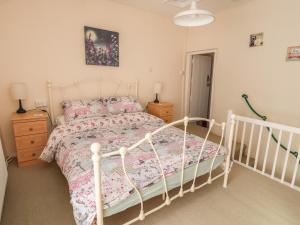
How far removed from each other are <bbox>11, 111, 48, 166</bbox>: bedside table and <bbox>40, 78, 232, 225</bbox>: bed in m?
0.35

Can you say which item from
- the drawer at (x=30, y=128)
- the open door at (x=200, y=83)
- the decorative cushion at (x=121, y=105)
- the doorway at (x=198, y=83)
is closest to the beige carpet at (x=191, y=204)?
the drawer at (x=30, y=128)

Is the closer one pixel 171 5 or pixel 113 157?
pixel 113 157

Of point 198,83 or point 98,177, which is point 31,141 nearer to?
point 98,177

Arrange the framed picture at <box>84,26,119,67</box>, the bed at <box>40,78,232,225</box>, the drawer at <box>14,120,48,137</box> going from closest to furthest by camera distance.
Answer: the bed at <box>40,78,232,225</box> < the drawer at <box>14,120,48,137</box> < the framed picture at <box>84,26,119,67</box>

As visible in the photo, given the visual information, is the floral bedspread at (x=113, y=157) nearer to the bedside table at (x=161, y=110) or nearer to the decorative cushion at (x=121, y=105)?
the decorative cushion at (x=121, y=105)

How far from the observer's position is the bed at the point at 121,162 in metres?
1.19

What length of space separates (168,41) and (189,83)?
114cm

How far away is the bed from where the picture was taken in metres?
1.19

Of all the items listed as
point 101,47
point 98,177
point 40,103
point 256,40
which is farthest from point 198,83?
point 98,177

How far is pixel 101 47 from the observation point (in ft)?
10.2

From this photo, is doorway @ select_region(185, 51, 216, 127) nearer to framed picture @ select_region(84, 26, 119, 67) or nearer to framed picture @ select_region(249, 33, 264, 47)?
framed picture @ select_region(249, 33, 264, 47)

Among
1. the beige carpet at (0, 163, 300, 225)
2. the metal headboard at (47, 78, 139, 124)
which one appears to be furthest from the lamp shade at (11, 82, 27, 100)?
the beige carpet at (0, 163, 300, 225)

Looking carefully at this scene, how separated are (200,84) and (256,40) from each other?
5.91 feet

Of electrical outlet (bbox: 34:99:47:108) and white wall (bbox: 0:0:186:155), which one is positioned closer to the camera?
white wall (bbox: 0:0:186:155)
